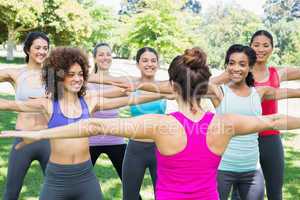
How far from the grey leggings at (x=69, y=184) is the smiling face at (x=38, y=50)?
1.55 meters

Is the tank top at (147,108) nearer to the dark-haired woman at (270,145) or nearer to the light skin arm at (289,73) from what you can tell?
the dark-haired woman at (270,145)

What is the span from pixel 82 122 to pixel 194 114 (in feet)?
2.34

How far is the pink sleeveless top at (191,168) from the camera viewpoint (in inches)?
95.6

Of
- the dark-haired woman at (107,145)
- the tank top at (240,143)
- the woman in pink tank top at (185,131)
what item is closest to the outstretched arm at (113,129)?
the woman in pink tank top at (185,131)

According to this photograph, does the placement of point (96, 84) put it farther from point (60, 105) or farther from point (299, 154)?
point (299, 154)

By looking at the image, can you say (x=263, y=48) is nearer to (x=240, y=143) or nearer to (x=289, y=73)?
(x=289, y=73)

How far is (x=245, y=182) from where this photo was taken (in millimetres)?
3676

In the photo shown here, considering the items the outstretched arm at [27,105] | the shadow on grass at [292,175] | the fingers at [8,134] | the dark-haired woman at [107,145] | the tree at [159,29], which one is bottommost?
the shadow on grass at [292,175]

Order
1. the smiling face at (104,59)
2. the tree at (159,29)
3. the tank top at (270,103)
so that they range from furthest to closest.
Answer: the tree at (159,29) < the smiling face at (104,59) < the tank top at (270,103)

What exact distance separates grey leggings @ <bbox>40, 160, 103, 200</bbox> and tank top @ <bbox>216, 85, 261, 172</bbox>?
123 cm

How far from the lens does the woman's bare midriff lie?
326 cm

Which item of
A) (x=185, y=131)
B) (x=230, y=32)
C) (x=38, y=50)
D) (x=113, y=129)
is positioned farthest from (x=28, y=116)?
(x=230, y=32)

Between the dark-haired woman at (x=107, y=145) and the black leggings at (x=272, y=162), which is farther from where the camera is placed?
the dark-haired woman at (x=107, y=145)

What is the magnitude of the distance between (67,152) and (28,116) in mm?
1096
